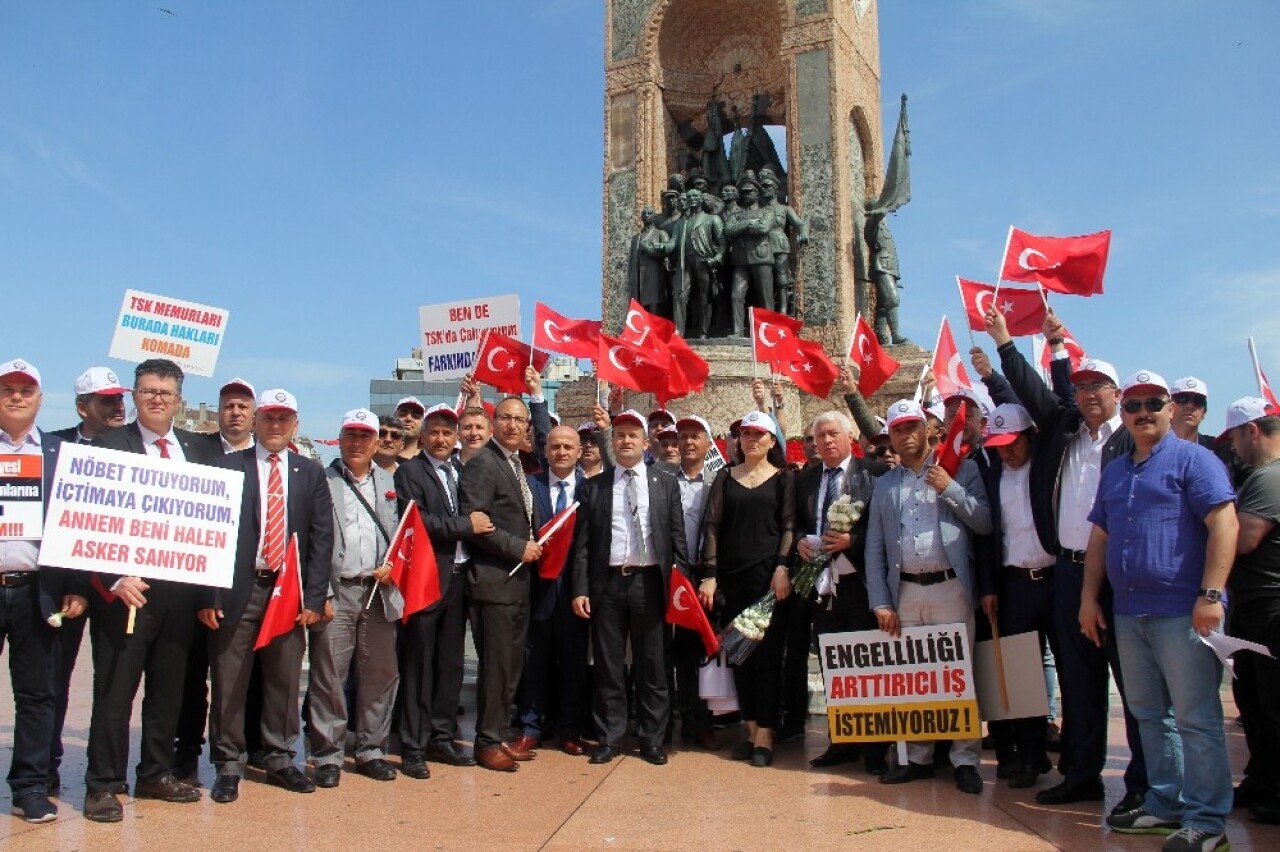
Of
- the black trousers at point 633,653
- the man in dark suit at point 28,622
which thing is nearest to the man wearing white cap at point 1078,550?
the black trousers at point 633,653

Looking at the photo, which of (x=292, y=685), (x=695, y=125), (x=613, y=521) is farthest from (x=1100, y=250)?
(x=695, y=125)

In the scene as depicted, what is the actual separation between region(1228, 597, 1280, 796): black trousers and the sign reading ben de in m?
6.13

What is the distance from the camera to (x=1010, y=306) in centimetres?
759

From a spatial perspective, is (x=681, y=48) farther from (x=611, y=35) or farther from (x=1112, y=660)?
(x=1112, y=660)

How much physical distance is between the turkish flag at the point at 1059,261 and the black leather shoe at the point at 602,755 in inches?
148

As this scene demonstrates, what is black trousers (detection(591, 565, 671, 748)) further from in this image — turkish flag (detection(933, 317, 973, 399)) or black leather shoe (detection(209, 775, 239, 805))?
turkish flag (detection(933, 317, 973, 399))

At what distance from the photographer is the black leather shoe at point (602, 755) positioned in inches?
233

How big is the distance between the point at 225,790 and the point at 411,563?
1.36 m

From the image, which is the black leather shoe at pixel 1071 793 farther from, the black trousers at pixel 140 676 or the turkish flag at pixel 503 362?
the turkish flag at pixel 503 362

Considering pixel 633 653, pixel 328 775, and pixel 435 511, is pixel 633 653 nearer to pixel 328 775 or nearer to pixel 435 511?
pixel 435 511

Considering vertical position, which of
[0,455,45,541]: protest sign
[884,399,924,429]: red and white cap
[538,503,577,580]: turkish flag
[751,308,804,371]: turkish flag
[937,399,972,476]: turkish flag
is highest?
[751,308,804,371]: turkish flag

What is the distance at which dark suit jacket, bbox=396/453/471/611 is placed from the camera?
5805 millimetres

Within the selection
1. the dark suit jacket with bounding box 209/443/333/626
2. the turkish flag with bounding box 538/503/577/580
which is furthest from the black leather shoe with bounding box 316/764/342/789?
the turkish flag with bounding box 538/503/577/580

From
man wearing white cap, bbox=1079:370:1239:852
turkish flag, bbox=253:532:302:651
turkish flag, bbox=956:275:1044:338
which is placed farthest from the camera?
turkish flag, bbox=956:275:1044:338
